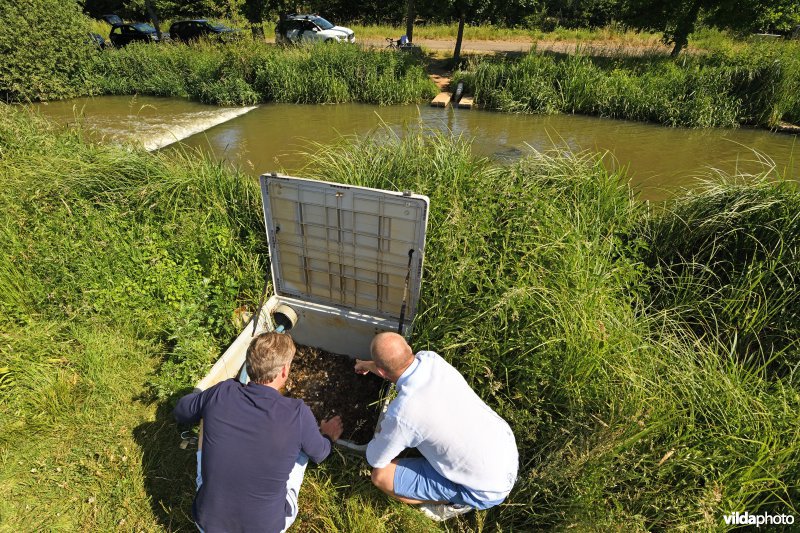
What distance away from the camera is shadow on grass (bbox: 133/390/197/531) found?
8.04ft

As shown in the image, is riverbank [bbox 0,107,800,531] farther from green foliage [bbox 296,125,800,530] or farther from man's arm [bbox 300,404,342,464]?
man's arm [bbox 300,404,342,464]

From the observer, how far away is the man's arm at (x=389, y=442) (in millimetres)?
2086

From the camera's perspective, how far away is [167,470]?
2.67 meters

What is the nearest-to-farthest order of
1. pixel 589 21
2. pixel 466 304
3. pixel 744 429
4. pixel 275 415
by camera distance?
pixel 275 415, pixel 744 429, pixel 466 304, pixel 589 21

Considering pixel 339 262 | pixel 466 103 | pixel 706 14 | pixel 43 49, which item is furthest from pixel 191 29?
pixel 339 262

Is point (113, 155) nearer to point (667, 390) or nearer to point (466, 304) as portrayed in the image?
point (466, 304)

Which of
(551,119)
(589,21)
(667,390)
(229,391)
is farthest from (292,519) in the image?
(589,21)

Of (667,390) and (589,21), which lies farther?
(589,21)

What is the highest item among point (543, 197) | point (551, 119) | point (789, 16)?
point (789, 16)

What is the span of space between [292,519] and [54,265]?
3129 millimetres

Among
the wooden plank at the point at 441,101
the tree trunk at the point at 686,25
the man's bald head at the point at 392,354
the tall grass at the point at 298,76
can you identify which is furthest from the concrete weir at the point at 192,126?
the tree trunk at the point at 686,25

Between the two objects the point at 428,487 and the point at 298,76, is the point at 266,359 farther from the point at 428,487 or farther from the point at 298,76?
the point at 298,76

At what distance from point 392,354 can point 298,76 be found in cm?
1253

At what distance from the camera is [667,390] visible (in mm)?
2311
